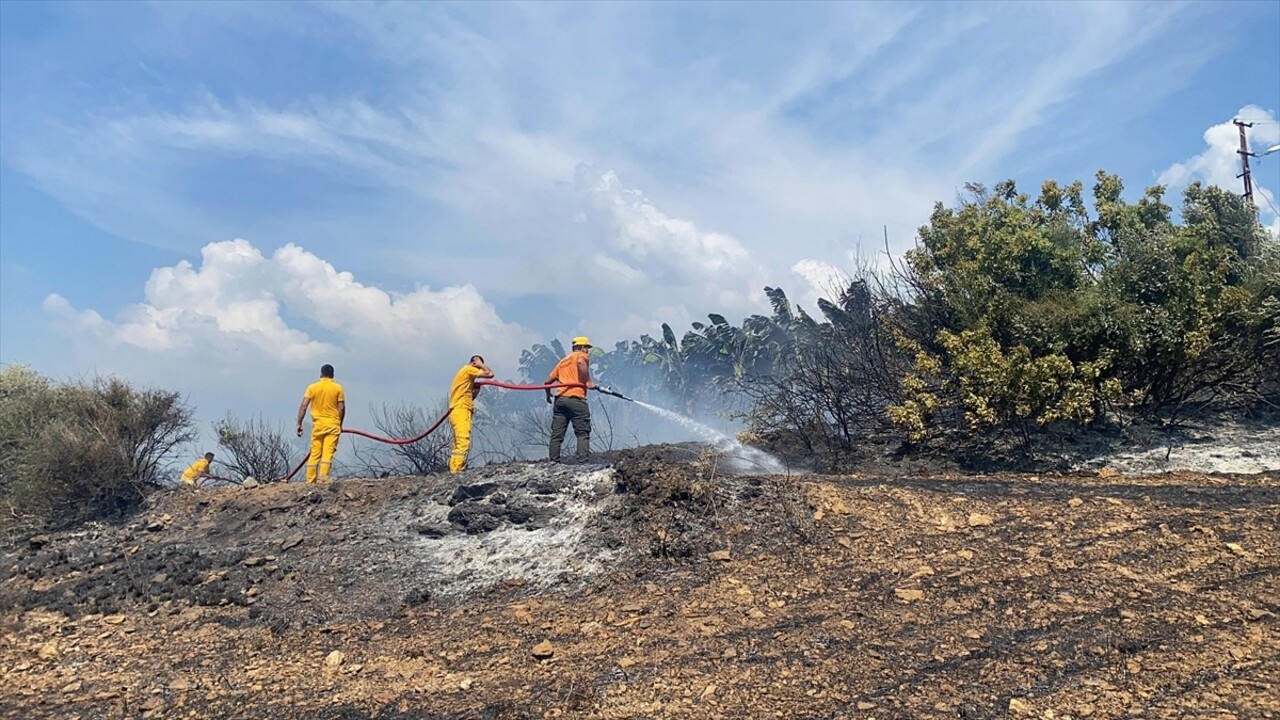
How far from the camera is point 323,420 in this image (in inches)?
424

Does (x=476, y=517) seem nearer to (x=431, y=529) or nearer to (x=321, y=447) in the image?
(x=431, y=529)

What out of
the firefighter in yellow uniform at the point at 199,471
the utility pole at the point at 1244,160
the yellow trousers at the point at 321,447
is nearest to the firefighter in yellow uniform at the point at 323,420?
the yellow trousers at the point at 321,447

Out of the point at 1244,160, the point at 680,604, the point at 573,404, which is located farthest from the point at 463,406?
the point at 1244,160

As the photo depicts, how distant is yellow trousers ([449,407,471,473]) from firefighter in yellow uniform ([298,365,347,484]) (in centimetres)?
163

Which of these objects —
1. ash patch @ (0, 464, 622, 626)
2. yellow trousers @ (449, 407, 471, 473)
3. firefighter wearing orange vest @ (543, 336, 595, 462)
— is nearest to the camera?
ash patch @ (0, 464, 622, 626)

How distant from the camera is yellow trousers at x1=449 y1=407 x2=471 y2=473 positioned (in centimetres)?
1010

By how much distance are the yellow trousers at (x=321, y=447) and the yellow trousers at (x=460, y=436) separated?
1676mm

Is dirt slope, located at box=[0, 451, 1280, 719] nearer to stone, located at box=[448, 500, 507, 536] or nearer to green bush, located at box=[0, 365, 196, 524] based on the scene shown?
stone, located at box=[448, 500, 507, 536]

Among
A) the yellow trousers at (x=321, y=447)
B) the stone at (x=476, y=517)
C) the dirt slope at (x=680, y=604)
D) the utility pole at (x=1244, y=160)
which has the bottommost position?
the dirt slope at (x=680, y=604)

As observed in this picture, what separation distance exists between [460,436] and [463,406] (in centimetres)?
35

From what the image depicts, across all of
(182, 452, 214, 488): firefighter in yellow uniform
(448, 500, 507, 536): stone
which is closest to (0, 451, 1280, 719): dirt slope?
(448, 500, 507, 536): stone

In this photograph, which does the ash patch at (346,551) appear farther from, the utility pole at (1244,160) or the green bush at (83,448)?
the utility pole at (1244,160)

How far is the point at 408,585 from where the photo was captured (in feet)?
21.7

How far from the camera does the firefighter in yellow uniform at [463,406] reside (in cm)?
1012
